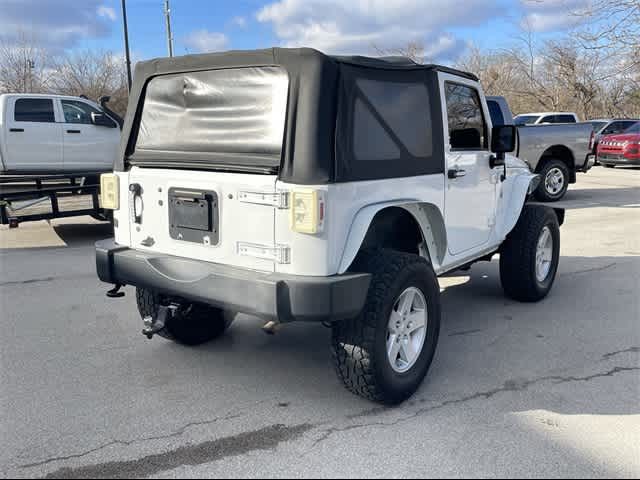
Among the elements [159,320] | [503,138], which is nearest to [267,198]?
[159,320]

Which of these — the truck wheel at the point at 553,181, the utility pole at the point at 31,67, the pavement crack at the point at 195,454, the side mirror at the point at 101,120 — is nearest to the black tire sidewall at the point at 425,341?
the pavement crack at the point at 195,454

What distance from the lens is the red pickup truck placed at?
18.8 m

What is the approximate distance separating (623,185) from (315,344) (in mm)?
14218

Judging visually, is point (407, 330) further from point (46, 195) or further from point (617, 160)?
point (617, 160)

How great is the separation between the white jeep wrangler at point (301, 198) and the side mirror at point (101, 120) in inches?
253

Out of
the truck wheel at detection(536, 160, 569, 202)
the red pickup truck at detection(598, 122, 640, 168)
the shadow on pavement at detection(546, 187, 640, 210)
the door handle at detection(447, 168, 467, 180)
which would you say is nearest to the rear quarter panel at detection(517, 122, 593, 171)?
the truck wheel at detection(536, 160, 569, 202)

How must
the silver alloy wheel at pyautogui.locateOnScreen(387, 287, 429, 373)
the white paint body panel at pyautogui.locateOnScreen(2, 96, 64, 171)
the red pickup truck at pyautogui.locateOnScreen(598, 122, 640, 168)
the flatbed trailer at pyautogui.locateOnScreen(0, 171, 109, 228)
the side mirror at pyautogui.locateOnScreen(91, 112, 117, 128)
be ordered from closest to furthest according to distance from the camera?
the silver alloy wheel at pyautogui.locateOnScreen(387, 287, 429, 373) → the flatbed trailer at pyautogui.locateOnScreen(0, 171, 109, 228) → the white paint body panel at pyautogui.locateOnScreen(2, 96, 64, 171) → the side mirror at pyautogui.locateOnScreen(91, 112, 117, 128) → the red pickup truck at pyautogui.locateOnScreen(598, 122, 640, 168)

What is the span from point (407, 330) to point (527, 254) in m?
2.12

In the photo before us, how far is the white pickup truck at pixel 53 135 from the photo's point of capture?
9133 mm

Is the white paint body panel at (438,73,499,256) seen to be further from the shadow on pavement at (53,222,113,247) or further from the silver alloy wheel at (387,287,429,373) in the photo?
the shadow on pavement at (53,222,113,247)

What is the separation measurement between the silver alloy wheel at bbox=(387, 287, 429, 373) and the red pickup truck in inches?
709

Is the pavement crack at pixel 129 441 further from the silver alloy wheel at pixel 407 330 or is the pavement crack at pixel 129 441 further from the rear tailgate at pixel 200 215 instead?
the silver alloy wheel at pixel 407 330

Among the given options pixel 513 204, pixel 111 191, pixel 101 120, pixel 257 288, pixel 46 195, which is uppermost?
pixel 101 120

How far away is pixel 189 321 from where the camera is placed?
4.35 meters
